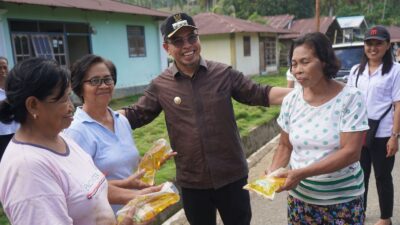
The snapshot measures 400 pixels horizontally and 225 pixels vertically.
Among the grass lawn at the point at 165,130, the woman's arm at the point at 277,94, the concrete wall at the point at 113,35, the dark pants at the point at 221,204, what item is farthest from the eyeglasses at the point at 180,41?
the concrete wall at the point at 113,35

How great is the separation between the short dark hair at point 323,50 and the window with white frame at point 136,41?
12307 millimetres

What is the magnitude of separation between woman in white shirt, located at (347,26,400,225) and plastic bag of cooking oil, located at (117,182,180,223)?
2.20 meters

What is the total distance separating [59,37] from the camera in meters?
11.6

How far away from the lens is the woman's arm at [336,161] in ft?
6.56

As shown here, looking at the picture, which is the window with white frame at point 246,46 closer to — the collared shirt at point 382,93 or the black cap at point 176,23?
the collared shirt at point 382,93

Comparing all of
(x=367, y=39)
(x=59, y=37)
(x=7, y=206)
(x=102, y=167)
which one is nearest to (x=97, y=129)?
(x=102, y=167)

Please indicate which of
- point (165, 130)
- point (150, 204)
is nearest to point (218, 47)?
point (165, 130)

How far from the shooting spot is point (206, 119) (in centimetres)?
262

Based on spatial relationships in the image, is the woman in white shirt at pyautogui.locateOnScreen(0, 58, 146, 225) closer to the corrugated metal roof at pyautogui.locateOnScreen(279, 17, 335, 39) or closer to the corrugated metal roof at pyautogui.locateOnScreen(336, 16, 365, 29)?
the corrugated metal roof at pyautogui.locateOnScreen(279, 17, 335, 39)

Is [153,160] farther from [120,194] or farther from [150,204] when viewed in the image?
[150,204]

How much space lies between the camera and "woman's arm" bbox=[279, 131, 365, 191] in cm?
200

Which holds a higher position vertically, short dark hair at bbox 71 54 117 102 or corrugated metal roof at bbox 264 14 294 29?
corrugated metal roof at bbox 264 14 294 29

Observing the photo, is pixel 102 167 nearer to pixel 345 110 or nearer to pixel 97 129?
pixel 97 129

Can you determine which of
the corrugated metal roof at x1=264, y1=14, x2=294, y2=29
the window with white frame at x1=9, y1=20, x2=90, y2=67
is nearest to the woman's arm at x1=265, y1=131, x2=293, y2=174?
the window with white frame at x1=9, y1=20, x2=90, y2=67
